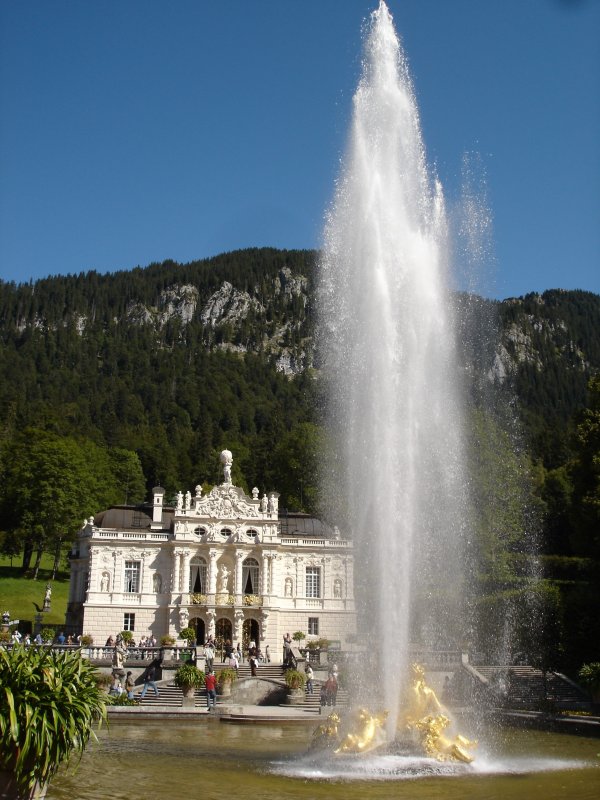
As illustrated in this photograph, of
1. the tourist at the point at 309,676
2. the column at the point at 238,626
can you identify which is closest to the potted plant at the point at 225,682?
the tourist at the point at 309,676

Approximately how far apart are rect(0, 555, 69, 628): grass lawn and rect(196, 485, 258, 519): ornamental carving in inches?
530

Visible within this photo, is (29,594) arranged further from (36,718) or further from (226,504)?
(36,718)

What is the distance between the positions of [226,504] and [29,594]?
2408cm

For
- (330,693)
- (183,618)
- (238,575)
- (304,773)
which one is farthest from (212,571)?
(304,773)

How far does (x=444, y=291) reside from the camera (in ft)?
88.7

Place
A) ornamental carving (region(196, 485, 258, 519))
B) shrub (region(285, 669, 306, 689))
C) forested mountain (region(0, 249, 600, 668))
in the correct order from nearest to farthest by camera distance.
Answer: shrub (region(285, 669, 306, 689)), forested mountain (region(0, 249, 600, 668)), ornamental carving (region(196, 485, 258, 519))

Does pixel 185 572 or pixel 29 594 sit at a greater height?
pixel 185 572

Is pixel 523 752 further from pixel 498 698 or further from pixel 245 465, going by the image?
pixel 245 465

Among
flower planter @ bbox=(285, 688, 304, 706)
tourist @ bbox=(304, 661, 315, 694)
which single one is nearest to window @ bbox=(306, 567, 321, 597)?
tourist @ bbox=(304, 661, 315, 694)

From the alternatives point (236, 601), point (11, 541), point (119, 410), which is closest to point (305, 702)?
point (236, 601)

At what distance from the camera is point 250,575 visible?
2352 inches

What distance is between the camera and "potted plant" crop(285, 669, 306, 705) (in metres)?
38.2

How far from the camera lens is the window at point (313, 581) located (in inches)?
2388

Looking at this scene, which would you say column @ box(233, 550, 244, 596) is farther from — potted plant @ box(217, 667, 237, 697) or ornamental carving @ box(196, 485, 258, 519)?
potted plant @ box(217, 667, 237, 697)
